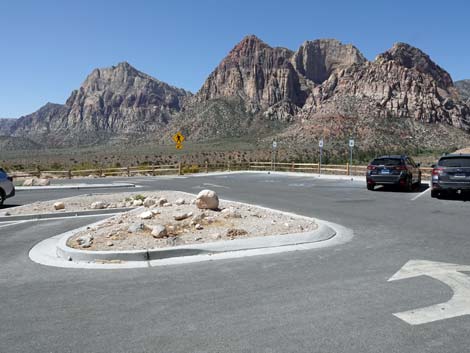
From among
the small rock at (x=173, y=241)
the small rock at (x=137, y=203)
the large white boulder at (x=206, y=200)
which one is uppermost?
the large white boulder at (x=206, y=200)

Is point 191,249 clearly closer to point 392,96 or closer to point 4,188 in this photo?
point 4,188

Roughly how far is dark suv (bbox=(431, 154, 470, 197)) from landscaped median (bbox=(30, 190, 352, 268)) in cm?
842

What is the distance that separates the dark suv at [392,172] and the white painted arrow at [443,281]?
559 inches

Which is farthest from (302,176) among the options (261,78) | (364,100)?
(261,78)

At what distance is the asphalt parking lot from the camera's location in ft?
13.5

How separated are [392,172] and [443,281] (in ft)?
50.8

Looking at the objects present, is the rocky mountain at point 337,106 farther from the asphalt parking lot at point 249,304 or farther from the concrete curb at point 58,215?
the asphalt parking lot at point 249,304

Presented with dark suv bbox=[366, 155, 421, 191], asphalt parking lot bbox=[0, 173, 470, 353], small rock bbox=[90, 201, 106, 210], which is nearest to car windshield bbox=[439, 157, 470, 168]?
dark suv bbox=[366, 155, 421, 191]

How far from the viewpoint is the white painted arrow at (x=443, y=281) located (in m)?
4.69

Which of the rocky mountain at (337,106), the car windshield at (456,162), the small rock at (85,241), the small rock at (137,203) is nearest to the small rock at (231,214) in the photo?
the small rock at (85,241)

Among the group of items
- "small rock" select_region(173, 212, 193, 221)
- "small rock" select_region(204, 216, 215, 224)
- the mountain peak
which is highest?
the mountain peak

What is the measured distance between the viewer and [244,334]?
4.27m

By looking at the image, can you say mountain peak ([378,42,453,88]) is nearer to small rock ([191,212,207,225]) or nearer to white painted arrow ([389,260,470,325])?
small rock ([191,212,207,225])

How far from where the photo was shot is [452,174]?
54.6 ft
